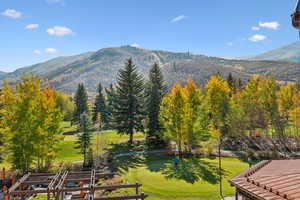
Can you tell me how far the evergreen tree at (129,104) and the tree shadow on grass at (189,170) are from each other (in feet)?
34.0

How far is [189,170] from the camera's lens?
25969 millimetres

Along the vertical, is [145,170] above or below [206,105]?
below

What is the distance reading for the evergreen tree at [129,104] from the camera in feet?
131

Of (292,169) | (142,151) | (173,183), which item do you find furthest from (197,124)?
(292,169)

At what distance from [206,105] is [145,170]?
2006 cm

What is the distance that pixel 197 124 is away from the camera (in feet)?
106

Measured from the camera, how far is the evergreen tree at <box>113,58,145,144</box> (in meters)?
39.8

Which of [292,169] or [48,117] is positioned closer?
[292,169]

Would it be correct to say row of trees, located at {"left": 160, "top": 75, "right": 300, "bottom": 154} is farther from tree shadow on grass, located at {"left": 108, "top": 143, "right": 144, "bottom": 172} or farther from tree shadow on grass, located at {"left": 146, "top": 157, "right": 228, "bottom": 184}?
tree shadow on grass, located at {"left": 108, "top": 143, "right": 144, "bottom": 172}

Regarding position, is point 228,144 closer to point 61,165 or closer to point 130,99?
point 130,99

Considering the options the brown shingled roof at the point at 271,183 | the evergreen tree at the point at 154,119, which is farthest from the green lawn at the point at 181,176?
the brown shingled roof at the point at 271,183

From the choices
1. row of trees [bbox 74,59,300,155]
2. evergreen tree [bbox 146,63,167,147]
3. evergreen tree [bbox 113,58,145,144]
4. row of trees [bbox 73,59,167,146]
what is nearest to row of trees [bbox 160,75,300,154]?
row of trees [bbox 74,59,300,155]

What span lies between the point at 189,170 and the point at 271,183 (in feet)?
54.0

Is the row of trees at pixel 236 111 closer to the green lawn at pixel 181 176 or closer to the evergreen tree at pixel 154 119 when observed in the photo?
the evergreen tree at pixel 154 119
